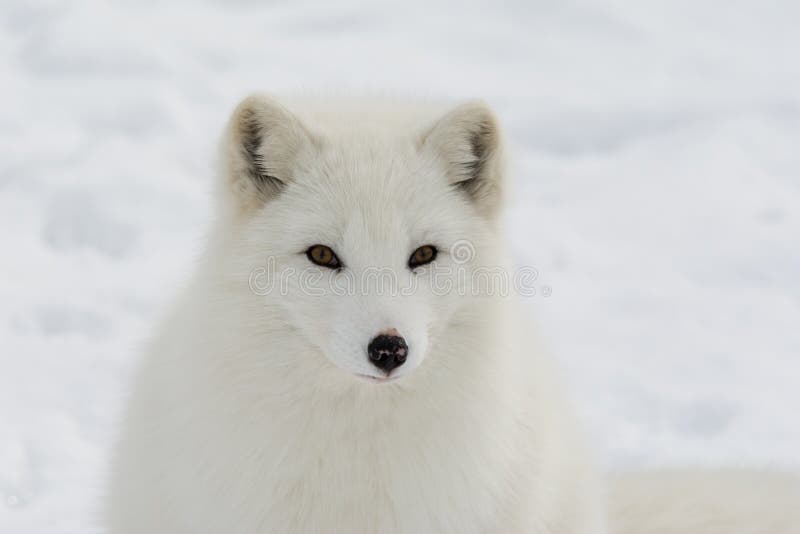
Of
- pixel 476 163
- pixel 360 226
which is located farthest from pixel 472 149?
pixel 360 226

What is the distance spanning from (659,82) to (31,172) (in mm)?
5420

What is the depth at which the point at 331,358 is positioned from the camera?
295 cm

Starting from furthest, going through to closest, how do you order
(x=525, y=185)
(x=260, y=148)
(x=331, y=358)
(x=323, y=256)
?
(x=525, y=185) → (x=260, y=148) → (x=323, y=256) → (x=331, y=358)

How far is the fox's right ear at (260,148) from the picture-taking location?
3137mm

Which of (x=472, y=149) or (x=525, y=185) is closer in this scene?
(x=472, y=149)

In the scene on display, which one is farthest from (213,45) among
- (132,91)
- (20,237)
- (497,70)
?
(20,237)

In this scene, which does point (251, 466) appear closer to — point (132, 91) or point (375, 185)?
point (375, 185)

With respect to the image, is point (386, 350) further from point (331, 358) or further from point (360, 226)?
point (360, 226)

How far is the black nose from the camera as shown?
9.30ft

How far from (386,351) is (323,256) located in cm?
40

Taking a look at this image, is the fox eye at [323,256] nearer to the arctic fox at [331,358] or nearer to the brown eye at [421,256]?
the arctic fox at [331,358]

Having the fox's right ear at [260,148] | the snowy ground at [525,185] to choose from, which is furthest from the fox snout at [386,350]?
the snowy ground at [525,185]

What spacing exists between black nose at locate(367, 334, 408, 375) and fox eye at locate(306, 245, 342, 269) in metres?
0.32

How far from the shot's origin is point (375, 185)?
10.2 ft
